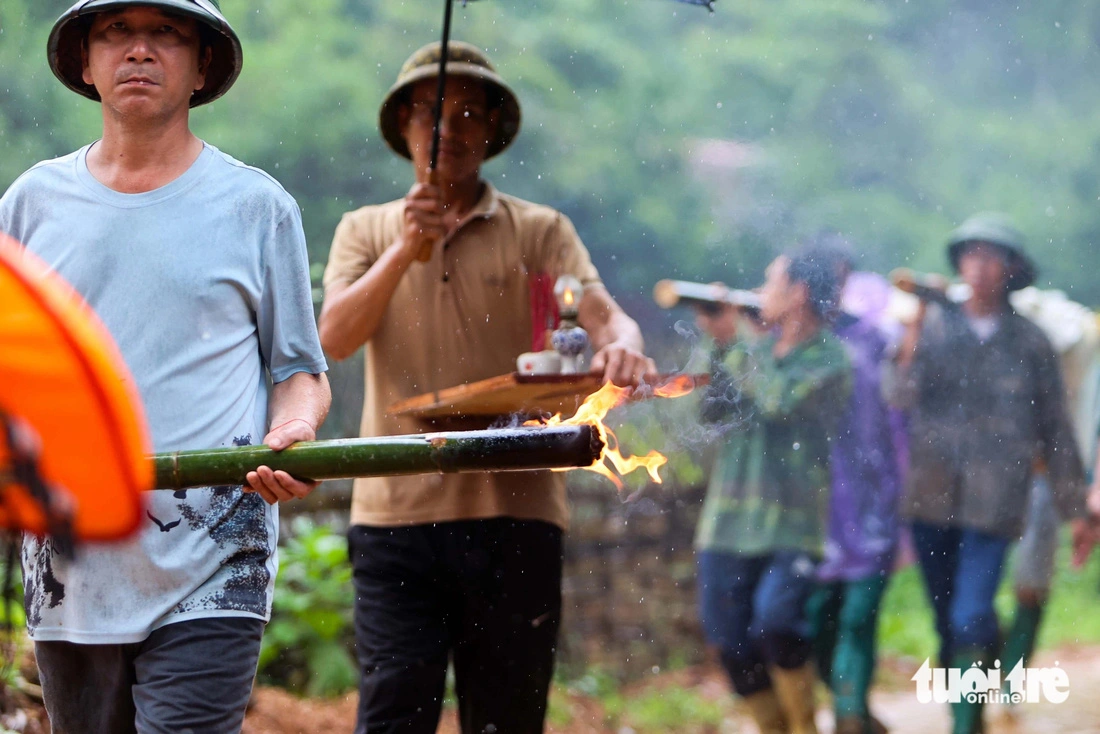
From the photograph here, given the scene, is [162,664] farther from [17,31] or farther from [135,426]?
[17,31]

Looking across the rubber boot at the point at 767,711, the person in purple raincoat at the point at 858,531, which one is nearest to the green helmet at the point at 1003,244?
the person in purple raincoat at the point at 858,531

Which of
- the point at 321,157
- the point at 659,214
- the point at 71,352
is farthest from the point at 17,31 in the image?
the point at 71,352

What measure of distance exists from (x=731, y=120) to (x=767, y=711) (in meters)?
3.78

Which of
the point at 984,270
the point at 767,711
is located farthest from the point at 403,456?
the point at 984,270

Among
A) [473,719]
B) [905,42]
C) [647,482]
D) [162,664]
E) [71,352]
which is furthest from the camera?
[647,482]

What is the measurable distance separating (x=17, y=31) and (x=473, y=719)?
157 inches

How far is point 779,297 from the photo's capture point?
5727 mm

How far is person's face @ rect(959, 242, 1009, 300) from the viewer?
5809mm

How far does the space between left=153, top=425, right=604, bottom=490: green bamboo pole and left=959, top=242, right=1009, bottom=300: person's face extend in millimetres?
3759

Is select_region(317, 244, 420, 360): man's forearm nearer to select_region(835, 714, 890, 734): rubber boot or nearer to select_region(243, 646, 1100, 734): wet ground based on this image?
select_region(243, 646, 1100, 734): wet ground

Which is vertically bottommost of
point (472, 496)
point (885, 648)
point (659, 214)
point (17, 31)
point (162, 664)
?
point (885, 648)

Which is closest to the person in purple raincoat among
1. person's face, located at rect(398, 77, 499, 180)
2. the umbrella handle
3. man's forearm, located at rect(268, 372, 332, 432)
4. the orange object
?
person's face, located at rect(398, 77, 499, 180)

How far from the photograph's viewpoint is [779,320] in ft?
18.4

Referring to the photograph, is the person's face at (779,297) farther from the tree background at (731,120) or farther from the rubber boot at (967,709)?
the rubber boot at (967,709)
